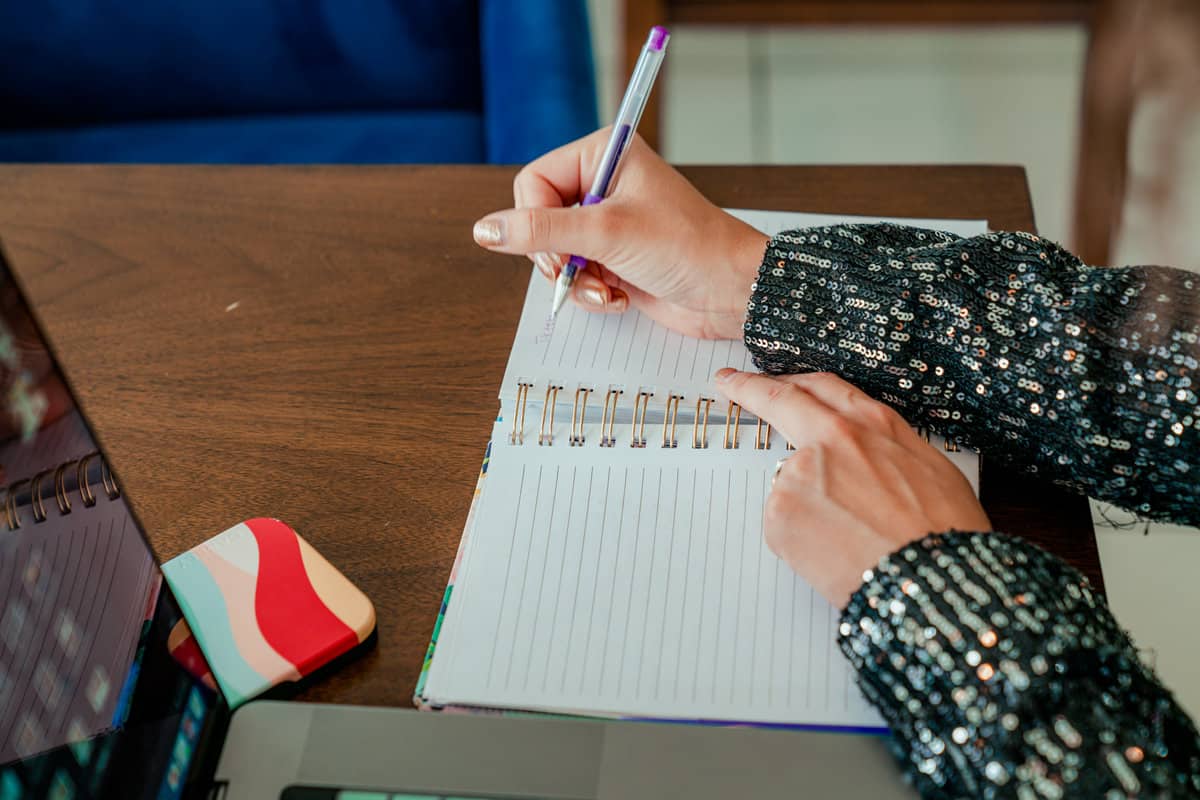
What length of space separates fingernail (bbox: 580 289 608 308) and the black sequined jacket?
0.36 ft

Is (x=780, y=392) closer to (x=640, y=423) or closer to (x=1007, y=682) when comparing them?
(x=640, y=423)

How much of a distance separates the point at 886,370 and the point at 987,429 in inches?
2.7

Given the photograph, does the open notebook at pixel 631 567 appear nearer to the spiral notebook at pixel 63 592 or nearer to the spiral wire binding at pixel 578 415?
the spiral wire binding at pixel 578 415

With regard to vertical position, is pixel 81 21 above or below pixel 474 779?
above

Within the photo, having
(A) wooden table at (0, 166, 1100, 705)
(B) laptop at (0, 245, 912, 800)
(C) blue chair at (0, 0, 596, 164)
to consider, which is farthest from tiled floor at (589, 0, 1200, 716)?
(B) laptop at (0, 245, 912, 800)

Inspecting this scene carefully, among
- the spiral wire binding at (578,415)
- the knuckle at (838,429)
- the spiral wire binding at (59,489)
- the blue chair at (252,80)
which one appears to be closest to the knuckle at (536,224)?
the spiral wire binding at (578,415)

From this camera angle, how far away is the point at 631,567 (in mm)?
580

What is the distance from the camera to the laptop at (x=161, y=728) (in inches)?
14.6

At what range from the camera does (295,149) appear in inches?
49.4

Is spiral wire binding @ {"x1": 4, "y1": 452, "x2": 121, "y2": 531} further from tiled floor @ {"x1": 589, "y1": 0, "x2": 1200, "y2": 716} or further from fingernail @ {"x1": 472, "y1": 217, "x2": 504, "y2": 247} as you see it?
tiled floor @ {"x1": 589, "y1": 0, "x2": 1200, "y2": 716}

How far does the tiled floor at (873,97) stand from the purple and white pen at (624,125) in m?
1.19

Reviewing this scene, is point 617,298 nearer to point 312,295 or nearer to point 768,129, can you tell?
point 312,295

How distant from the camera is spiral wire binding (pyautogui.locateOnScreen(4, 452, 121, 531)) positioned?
14.0 inches

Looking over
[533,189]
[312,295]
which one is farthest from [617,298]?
[312,295]
